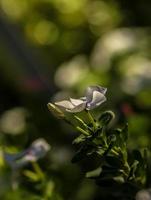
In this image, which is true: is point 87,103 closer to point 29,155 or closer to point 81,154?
point 81,154

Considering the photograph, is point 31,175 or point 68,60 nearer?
point 31,175

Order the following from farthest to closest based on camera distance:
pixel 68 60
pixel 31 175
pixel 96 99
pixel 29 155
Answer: pixel 68 60 < pixel 31 175 < pixel 29 155 < pixel 96 99

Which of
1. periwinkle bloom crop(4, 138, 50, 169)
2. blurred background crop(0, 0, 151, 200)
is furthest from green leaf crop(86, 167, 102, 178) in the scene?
blurred background crop(0, 0, 151, 200)

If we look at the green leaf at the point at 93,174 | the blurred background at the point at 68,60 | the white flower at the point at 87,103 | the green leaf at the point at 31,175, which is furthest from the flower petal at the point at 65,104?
the blurred background at the point at 68,60

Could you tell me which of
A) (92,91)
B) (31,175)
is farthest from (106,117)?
(31,175)

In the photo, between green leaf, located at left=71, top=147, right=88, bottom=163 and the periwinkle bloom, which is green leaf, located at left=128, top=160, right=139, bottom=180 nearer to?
green leaf, located at left=71, top=147, right=88, bottom=163

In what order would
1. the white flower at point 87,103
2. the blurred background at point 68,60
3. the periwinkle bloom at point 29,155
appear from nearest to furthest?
the white flower at point 87,103, the periwinkle bloom at point 29,155, the blurred background at point 68,60

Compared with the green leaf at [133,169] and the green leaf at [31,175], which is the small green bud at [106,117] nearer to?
the green leaf at [133,169]

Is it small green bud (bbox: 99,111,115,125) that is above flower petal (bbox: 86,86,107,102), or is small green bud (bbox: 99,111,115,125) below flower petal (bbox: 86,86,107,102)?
below

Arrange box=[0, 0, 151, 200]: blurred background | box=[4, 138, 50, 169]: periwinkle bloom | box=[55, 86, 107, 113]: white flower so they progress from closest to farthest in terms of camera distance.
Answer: box=[55, 86, 107, 113]: white flower → box=[4, 138, 50, 169]: periwinkle bloom → box=[0, 0, 151, 200]: blurred background
